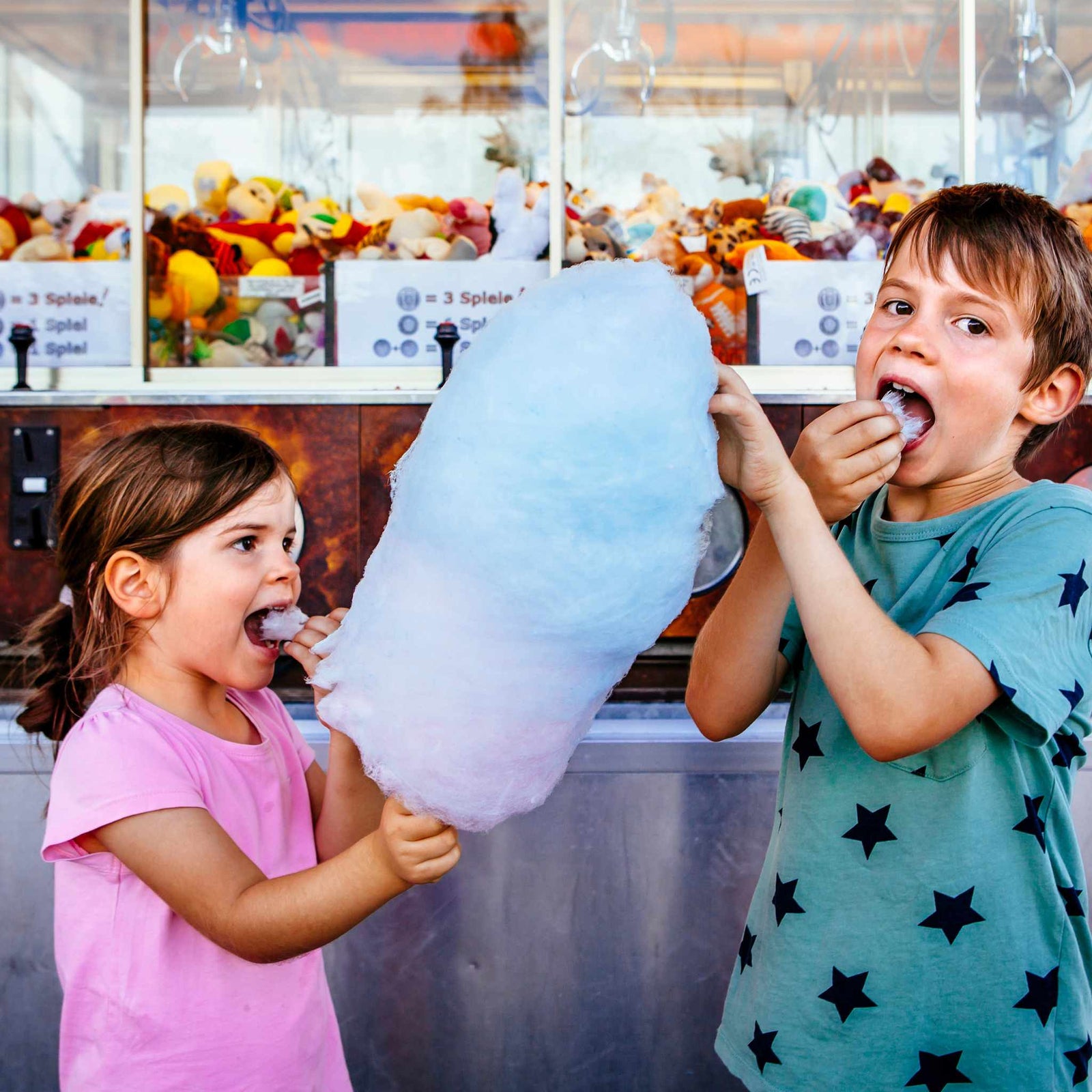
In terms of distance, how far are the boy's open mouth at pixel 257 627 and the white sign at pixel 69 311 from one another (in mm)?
1591

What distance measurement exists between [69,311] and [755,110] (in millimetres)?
2062

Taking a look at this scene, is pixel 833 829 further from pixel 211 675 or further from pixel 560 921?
pixel 560 921

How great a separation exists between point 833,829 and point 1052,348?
20.3 inches

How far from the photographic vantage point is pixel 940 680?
90cm

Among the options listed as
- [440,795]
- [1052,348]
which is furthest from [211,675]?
[1052,348]

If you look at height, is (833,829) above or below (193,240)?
below

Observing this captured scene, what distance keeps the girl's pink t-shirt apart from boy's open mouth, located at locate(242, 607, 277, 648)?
117mm

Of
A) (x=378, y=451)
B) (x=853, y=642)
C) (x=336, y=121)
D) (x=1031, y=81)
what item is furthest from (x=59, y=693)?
(x=1031, y=81)

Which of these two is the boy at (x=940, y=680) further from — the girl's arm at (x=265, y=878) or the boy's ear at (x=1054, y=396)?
the girl's arm at (x=265, y=878)

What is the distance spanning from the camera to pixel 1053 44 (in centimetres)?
312

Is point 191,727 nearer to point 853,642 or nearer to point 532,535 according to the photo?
point 532,535

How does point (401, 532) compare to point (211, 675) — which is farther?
point (211, 675)

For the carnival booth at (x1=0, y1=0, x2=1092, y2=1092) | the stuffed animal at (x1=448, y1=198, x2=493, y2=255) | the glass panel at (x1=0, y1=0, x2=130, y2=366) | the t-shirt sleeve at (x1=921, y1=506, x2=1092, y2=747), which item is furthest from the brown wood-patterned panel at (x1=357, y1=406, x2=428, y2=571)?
the t-shirt sleeve at (x1=921, y1=506, x2=1092, y2=747)

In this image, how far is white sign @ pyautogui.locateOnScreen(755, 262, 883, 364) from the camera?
2518mm
